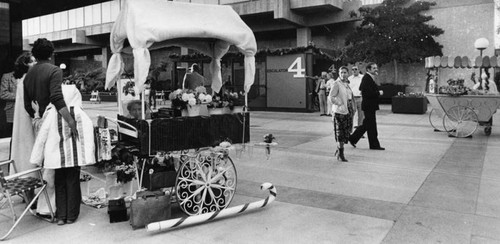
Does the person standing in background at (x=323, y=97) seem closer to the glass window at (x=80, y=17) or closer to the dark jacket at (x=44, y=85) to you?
the dark jacket at (x=44, y=85)

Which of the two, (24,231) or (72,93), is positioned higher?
(72,93)

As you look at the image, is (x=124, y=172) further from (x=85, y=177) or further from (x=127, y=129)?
(x=85, y=177)

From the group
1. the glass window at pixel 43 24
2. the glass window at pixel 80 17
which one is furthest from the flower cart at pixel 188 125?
the glass window at pixel 43 24

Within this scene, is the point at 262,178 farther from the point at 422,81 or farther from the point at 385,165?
the point at 422,81

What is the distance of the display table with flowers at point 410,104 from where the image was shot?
18.2 m

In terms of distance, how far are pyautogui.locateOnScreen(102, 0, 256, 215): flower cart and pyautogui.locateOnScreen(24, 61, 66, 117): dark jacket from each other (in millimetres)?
833

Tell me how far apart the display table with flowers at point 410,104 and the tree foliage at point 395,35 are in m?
7.38

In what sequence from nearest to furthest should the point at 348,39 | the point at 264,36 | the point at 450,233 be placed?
the point at 450,233 → the point at 348,39 → the point at 264,36

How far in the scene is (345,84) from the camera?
8758 millimetres

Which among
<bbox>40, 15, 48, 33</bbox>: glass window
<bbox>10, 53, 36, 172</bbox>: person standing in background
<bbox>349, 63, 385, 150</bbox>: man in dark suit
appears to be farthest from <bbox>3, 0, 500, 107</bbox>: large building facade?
<bbox>10, 53, 36, 172</bbox>: person standing in background

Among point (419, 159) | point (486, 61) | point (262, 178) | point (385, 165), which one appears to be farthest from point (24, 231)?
point (486, 61)

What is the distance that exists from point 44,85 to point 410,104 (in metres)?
16.6

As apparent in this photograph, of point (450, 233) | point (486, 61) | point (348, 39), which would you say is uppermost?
point (348, 39)

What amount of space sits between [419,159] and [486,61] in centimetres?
528
